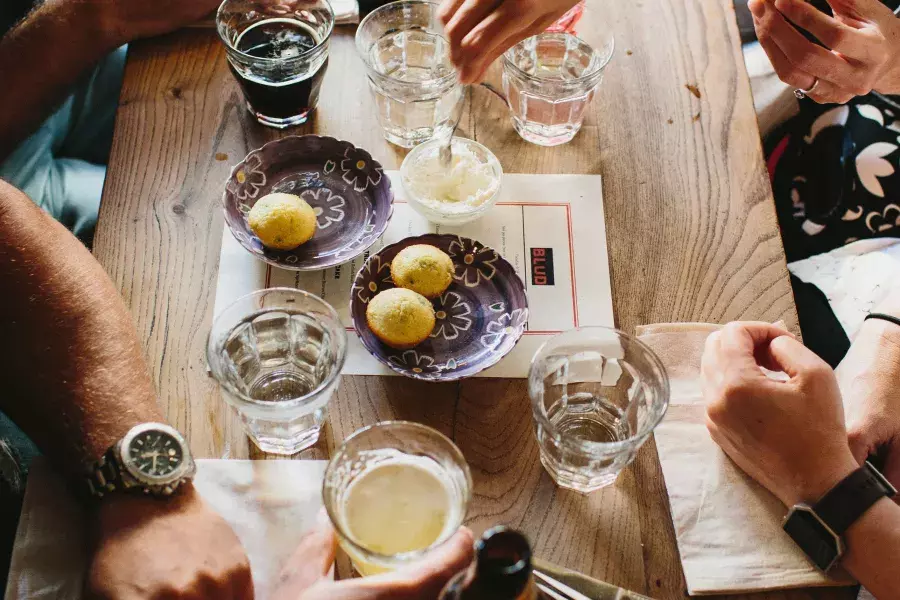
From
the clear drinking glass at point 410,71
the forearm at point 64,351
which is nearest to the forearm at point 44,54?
the forearm at point 64,351

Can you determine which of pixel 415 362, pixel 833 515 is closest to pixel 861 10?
pixel 833 515

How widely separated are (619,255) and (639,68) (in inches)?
16.2

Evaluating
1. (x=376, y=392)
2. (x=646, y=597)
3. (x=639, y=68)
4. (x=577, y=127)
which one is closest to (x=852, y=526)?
(x=646, y=597)

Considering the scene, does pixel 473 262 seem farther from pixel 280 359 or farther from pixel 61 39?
pixel 61 39

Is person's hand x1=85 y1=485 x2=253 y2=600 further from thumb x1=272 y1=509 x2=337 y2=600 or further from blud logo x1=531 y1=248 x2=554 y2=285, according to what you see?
blud logo x1=531 y1=248 x2=554 y2=285

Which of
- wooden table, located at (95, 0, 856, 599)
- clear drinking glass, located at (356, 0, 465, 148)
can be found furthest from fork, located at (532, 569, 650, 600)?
clear drinking glass, located at (356, 0, 465, 148)

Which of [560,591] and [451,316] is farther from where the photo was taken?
[451,316]

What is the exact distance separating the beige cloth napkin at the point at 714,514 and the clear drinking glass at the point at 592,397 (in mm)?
63

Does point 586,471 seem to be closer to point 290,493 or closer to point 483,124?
point 290,493

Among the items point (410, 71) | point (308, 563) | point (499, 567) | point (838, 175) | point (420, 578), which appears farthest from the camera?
point (838, 175)

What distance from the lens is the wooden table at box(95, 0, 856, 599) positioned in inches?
36.7

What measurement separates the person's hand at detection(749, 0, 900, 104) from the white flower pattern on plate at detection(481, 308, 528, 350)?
645 millimetres

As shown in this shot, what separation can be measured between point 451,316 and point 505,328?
0.26ft

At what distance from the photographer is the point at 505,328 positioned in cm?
104
